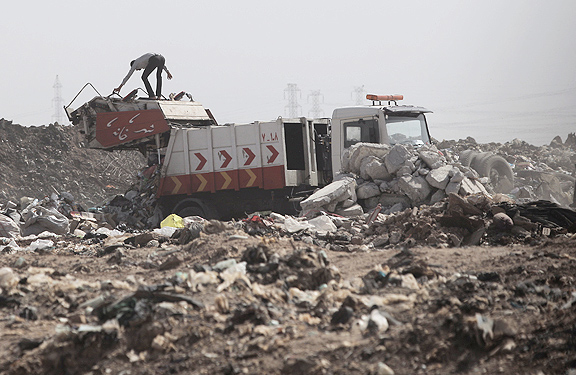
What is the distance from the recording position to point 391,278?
5438 millimetres

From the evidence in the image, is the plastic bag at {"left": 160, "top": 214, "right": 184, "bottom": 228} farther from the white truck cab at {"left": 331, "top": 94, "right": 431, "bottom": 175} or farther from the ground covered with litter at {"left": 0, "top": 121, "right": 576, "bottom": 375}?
the white truck cab at {"left": 331, "top": 94, "right": 431, "bottom": 175}

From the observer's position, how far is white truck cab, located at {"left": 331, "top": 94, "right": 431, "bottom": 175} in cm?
1245

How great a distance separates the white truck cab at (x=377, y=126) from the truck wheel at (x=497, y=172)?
2.35 metres

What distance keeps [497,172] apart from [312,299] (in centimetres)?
1075

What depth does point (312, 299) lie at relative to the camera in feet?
16.9

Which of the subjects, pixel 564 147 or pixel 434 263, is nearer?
pixel 434 263

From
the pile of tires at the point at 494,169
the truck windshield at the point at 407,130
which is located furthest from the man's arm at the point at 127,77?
the pile of tires at the point at 494,169

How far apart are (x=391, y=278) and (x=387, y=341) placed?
136 cm

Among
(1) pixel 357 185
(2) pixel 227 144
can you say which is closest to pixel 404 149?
(1) pixel 357 185

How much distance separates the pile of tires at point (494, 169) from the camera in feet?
47.7

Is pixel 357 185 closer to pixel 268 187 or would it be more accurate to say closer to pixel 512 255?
pixel 268 187

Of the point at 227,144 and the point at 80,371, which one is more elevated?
the point at 227,144

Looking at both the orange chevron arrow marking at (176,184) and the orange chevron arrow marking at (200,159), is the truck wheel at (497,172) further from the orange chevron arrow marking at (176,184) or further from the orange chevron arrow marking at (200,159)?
the orange chevron arrow marking at (176,184)

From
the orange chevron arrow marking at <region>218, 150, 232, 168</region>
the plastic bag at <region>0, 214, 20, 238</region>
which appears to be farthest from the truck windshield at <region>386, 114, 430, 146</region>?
the plastic bag at <region>0, 214, 20, 238</region>
